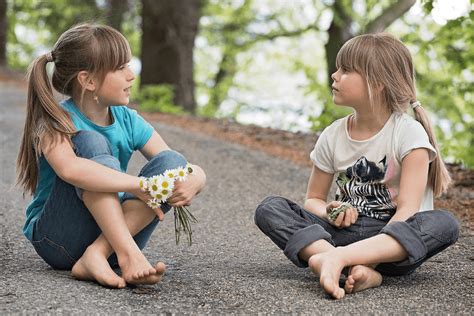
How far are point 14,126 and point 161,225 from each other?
4.71 m

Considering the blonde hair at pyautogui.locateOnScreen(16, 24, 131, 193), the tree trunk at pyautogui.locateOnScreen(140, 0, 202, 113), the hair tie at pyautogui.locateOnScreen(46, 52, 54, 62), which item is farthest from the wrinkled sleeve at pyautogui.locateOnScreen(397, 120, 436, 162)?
the tree trunk at pyautogui.locateOnScreen(140, 0, 202, 113)

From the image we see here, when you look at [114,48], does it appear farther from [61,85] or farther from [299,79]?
[299,79]

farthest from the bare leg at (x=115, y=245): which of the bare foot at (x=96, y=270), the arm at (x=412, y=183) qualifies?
the arm at (x=412, y=183)

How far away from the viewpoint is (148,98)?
11.0m

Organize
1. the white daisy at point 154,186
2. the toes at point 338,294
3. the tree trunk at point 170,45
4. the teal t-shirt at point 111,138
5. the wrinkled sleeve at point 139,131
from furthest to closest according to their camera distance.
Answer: the tree trunk at point 170,45
the wrinkled sleeve at point 139,131
the teal t-shirt at point 111,138
the white daisy at point 154,186
the toes at point 338,294

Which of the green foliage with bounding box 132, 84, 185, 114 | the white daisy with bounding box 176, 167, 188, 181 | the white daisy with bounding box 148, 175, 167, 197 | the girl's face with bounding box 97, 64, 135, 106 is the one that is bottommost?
the green foliage with bounding box 132, 84, 185, 114

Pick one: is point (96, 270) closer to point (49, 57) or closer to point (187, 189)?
point (187, 189)

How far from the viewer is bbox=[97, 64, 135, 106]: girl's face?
2846 millimetres

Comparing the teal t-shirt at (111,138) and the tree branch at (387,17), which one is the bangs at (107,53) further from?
the tree branch at (387,17)

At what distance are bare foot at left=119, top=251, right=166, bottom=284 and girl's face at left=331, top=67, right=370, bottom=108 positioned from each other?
104 centimetres

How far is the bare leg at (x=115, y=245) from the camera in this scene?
2559mm

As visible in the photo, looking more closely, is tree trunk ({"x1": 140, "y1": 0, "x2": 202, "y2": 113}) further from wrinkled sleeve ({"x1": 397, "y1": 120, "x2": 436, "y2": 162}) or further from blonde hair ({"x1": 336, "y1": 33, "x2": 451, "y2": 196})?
wrinkled sleeve ({"x1": 397, "y1": 120, "x2": 436, "y2": 162})

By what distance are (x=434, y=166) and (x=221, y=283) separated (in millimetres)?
1023

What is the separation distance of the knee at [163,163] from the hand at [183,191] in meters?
0.07
